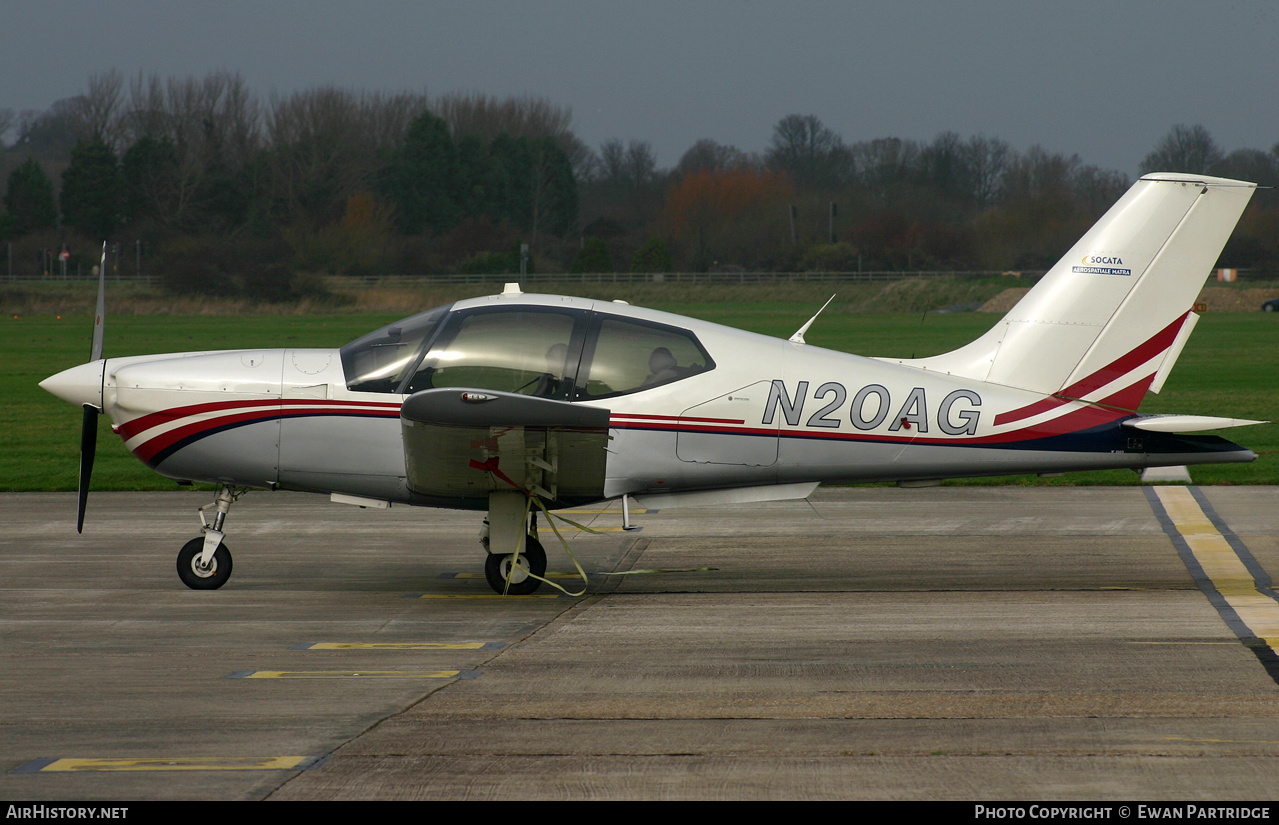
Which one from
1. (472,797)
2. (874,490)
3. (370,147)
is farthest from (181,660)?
(370,147)

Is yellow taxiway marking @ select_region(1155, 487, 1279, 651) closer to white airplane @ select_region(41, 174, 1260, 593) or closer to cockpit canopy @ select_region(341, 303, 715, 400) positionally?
white airplane @ select_region(41, 174, 1260, 593)

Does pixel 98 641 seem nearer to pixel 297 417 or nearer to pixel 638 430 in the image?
pixel 297 417

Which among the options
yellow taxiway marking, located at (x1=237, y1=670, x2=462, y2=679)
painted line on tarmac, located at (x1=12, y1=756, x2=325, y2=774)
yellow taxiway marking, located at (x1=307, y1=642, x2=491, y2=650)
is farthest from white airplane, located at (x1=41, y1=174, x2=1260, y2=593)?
painted line on tarmac, located at (x1=12, y1=756, x2=325, y2=774)

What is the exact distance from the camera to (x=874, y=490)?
1501cm

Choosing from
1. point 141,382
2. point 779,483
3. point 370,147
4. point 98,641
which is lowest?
point 98,641

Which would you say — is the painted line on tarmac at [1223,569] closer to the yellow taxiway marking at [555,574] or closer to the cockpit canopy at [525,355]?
the cockpit canopy at [525,355]

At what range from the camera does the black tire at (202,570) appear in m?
9.22

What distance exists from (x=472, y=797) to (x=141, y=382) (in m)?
5.17

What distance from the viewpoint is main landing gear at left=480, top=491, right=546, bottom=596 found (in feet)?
29.6

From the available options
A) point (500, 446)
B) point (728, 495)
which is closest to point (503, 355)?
point (500, 446)

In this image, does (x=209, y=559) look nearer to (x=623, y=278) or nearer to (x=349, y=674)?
(x=349, y=674)

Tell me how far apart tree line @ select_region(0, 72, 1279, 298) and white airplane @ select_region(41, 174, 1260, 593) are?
61506mm

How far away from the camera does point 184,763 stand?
17.6 ft

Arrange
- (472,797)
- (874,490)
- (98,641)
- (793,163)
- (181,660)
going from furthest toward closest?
(793,163) → (874,490) → (98,641) → (181,660) → (472,797)
